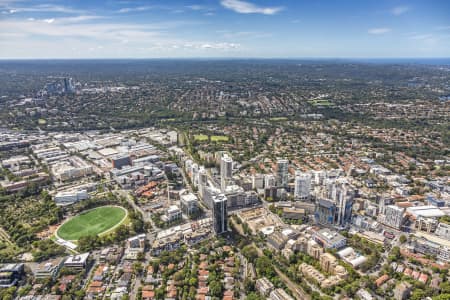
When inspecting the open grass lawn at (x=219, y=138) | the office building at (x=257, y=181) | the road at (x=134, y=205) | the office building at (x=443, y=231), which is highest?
the open grass lawn at (x=219, y=138)

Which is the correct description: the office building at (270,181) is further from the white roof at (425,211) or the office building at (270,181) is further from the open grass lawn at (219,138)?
the open grass lawn at (219,138)

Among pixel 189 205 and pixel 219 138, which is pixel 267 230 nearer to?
pixel 189 205

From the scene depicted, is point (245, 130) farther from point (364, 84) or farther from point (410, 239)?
point (364, 84)

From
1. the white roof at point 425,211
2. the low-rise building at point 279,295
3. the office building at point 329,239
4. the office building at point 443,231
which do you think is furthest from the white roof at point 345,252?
the white roof at point 425,211

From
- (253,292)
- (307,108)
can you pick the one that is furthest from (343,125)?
(253,292)

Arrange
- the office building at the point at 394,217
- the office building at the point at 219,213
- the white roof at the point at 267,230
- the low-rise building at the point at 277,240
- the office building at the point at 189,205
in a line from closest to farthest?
1. the low-rise building at the point at 277,240
2. the office building at the point at 219,213
3. the white roof at the point at 267,230
4. the office building at the point at 394,217
5. the office building at the point at 189,205

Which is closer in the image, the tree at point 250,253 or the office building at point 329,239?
the tree at point 250,253

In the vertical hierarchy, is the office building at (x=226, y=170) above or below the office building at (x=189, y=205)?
above
